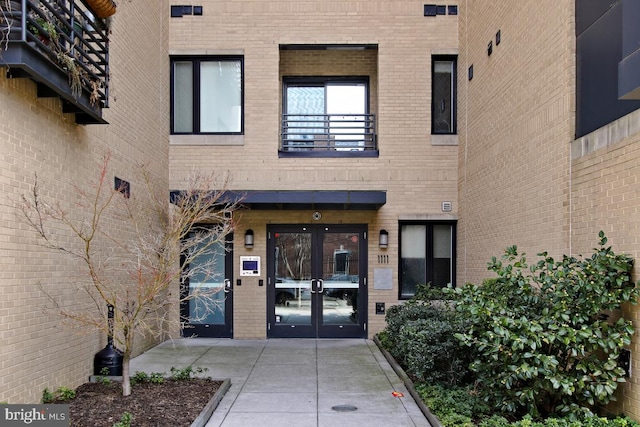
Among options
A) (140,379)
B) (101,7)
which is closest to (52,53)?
(101,7)

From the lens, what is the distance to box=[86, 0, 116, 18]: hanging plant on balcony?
655 cm

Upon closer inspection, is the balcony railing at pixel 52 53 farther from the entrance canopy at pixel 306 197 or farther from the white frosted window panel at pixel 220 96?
the white frosted window panel at pixel 220 96

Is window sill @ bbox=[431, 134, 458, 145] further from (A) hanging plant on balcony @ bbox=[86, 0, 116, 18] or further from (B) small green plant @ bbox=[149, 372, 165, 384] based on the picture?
(B) small green plant @ bbox=[149, 372, 165, 384]

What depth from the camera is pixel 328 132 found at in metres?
11.7

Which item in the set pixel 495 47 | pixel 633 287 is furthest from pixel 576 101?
pixel 495 47

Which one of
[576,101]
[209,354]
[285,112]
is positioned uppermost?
[285,112]

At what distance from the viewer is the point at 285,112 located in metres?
12.0

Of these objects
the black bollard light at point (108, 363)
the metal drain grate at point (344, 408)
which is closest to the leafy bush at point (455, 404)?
the metal drain grate at point (344, 408)

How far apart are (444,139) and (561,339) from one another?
690 centimetres

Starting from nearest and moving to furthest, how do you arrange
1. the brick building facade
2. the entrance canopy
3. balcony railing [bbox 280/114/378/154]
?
the entrance canopy, the brick building facade, balcony railing [bbox 280/114/378/154]

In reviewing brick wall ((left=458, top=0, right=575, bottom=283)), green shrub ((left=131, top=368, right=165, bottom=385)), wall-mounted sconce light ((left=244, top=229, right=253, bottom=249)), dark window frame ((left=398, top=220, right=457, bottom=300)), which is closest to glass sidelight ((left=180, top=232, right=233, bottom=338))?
wall-mounted sconce light ((left=244, top=229, right=253, bottom=249))

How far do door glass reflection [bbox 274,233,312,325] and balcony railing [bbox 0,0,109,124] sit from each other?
5.34 m

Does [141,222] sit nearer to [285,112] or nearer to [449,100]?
[285,112]

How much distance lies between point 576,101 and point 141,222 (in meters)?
7.73
